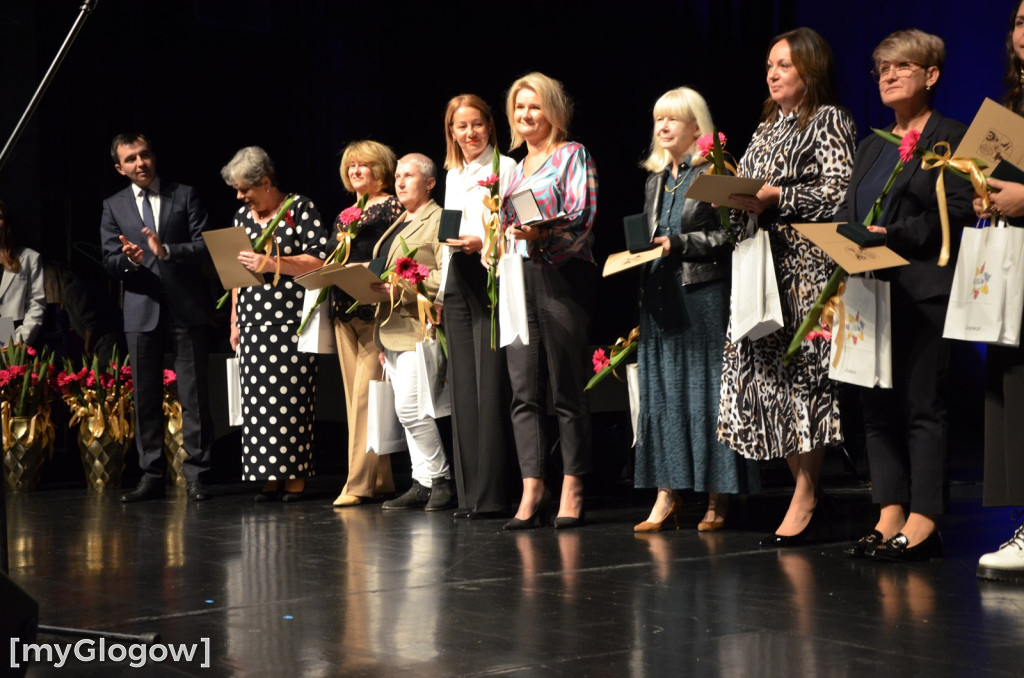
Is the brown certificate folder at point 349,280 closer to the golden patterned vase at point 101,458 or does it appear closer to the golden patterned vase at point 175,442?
the golden patterned vase at point 175,442

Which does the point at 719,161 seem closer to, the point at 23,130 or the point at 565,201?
the point at 565,201

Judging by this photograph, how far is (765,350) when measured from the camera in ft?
12.3

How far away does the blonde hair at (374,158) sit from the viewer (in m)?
5.10

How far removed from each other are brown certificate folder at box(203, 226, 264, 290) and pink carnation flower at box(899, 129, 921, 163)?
277 cm

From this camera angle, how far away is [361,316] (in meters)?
5.11

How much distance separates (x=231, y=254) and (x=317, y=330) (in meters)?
0.46

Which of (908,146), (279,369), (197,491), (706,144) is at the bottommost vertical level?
(197,491)

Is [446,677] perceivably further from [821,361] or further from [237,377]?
[237,377]

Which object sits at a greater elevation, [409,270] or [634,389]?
[409,270]

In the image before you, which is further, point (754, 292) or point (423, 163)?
point (423, 163)

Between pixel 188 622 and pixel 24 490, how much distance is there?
3606 mm

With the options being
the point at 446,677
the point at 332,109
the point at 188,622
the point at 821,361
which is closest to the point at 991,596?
the point at 821,361

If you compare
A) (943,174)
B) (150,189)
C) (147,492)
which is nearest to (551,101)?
(943,174)

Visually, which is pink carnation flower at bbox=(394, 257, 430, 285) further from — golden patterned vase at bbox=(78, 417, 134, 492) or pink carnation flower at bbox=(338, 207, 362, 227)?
golden patterned vase at bbox=(78, 417, 134, 492)
